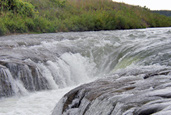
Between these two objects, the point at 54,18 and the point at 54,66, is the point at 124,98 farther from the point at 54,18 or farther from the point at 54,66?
the point at 54,18

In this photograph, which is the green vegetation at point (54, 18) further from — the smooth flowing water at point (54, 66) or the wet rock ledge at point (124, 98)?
the wet rock ledge at point (124, 98)

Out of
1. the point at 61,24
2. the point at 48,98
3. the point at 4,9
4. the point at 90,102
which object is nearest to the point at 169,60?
the point at 48,98

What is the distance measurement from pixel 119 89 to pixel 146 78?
85 centimetres

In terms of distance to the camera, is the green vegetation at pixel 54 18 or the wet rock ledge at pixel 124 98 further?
the green vegetation at pixel 54 18

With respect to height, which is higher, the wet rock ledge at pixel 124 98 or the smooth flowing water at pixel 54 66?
the wet rock ledge at pixel 124 98

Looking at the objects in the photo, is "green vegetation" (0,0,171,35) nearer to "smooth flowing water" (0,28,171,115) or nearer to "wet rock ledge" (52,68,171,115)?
"smooth flowing water" (0,28,171,115)

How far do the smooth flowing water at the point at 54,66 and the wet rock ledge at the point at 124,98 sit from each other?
3.20 ft

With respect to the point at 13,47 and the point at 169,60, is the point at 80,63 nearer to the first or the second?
the point at 13,47

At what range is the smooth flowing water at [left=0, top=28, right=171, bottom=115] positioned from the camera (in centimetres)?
599

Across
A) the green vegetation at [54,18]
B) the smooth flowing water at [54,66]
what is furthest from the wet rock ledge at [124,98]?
the green vegetation at [54,18]

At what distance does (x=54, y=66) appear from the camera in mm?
8125

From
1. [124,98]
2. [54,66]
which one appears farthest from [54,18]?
[124,98]

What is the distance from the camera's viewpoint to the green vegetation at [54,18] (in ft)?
54.0

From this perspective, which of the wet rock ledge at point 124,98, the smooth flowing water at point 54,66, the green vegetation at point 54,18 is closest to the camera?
the wet rock ledge at point 124,98
